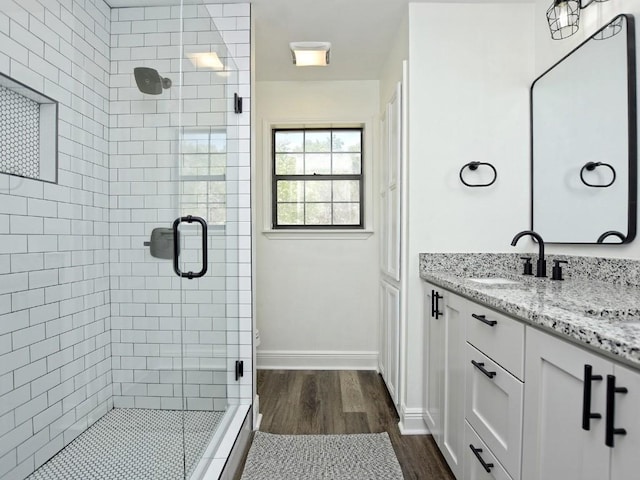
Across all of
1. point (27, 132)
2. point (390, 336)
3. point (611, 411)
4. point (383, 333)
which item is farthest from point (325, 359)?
point (27, 132)

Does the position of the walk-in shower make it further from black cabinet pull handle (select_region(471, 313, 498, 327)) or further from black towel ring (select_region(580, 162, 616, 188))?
black towel ring (select_region(580, 162, 616, 188))

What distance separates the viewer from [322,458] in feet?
6.50

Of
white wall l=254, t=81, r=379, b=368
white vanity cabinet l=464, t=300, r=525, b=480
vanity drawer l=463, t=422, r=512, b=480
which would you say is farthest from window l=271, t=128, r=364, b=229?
vanity drawer l=463, t=422, r=512, b=480

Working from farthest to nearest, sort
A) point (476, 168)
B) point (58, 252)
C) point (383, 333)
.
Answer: point (383, 333) → point (476, 168) → point (58, 252)

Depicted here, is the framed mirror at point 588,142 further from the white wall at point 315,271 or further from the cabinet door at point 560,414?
the white wall at point 315,271

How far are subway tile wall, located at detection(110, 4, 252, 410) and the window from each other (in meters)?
1.22

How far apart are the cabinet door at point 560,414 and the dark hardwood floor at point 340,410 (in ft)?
2.98

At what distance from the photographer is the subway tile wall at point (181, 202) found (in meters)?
1.29

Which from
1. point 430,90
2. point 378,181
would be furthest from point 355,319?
point 430,90

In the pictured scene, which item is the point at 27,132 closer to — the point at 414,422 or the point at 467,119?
the point at 467,119

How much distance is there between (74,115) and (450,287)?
1.51 meters

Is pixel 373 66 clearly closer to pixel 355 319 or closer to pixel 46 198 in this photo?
pixel 355 319

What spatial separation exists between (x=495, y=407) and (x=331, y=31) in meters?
2.31

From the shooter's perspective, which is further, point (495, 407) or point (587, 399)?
point (495, 407)
